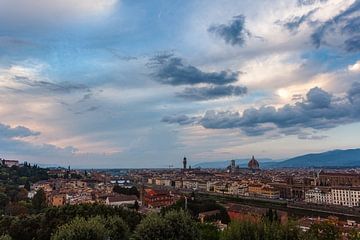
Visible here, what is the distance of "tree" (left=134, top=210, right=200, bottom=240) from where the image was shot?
1959cm

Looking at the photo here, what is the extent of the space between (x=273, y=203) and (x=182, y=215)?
61554 millimetres

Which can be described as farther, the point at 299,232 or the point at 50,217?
the point at 50,217

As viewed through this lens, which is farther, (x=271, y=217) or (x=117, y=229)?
(x=271, y=217)

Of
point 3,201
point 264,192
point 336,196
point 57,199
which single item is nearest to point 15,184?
point 57,199

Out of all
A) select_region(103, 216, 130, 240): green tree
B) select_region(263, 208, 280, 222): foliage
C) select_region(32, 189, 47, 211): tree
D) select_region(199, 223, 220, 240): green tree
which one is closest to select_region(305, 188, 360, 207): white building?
select_region(263, 208, 280, 222): foliage

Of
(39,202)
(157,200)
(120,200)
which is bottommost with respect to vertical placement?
(157,200)

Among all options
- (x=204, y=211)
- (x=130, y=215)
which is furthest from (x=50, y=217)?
(x=204, y=211)

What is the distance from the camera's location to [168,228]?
20000 mm

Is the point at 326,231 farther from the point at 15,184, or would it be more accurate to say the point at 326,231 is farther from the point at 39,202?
the point at 15,184

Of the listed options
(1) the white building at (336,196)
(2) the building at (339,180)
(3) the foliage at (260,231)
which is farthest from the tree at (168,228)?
(2) the building at (339,180)

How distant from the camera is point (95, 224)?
64.2ft

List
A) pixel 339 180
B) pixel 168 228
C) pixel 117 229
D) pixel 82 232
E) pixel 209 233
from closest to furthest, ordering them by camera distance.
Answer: pixel 82 232 → pixel 168 228 → pixel 117 229 → pixel 209 233 → pixel 339 180

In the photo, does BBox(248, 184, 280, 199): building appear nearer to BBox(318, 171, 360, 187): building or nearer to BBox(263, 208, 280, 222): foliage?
BBox(318, 171, 360, 187): building

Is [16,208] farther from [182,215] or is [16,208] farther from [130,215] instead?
[182,215]
